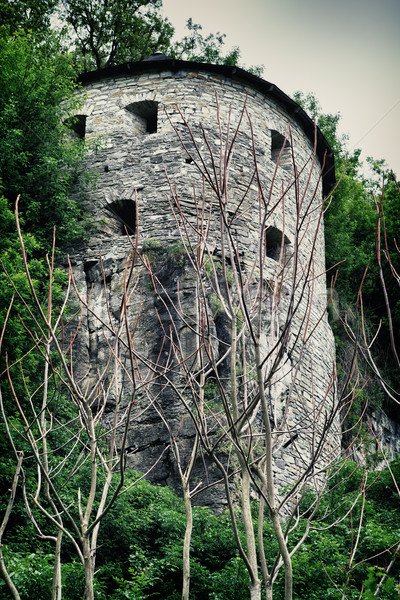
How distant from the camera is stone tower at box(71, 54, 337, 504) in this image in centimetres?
878

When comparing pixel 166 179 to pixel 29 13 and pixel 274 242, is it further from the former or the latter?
pixel 29 13

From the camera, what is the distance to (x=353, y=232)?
15617mm

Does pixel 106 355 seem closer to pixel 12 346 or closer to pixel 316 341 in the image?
pixel 12 346

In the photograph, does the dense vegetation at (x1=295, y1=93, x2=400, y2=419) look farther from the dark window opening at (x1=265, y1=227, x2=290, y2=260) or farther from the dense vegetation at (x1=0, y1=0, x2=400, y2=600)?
the dark window opening at (x1=265, y1=227, x2=290, y2=260)

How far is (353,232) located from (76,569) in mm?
12297

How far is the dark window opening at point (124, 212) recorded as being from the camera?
1013 centimetres

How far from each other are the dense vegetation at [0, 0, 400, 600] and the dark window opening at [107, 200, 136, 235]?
588 millimetres

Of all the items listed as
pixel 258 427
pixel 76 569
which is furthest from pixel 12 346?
pixel 258 427

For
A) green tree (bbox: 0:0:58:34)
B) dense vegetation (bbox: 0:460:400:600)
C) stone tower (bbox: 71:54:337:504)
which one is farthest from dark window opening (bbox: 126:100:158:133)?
dense vegetation (bbox: 0:460:400:600)

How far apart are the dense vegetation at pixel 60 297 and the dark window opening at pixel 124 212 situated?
59 cm

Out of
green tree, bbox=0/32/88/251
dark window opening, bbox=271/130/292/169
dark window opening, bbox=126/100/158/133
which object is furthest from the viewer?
dark window opening, bbox=271/130/292/169

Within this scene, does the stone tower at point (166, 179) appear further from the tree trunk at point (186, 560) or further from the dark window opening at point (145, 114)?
the tree trunk at point (186, 560)

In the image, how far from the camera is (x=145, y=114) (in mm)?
11297

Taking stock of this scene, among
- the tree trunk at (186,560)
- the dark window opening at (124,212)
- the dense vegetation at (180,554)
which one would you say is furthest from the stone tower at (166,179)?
the tree trunk at (186,560)
